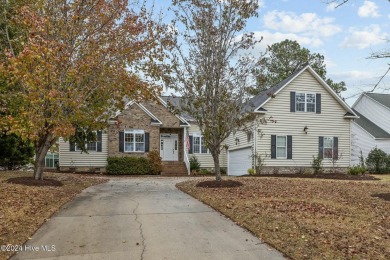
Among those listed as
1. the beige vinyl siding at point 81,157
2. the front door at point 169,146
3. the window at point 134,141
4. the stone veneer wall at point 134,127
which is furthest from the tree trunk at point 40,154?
the front door at point 169,146

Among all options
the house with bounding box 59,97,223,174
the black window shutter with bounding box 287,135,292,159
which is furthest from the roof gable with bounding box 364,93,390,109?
the house with bounding box 59,97,223,174

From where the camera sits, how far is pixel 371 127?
3069cm

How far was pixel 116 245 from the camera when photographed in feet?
19.6

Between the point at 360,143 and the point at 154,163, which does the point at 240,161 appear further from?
the point at 360,143

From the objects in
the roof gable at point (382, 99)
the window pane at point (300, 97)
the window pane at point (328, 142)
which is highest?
the roof gable at point (382, 99)

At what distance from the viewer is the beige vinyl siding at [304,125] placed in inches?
915

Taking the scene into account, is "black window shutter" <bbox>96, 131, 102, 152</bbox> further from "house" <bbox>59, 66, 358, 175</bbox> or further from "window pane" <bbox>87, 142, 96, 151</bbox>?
"window pane" <bbox>87, 142, 96, 151</bbox>

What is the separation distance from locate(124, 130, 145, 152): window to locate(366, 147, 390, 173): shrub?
651 inches

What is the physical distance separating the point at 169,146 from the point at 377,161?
15.2 metres

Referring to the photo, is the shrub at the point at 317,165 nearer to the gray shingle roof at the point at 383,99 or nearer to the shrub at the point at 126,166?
the shrub at the point at 126,166

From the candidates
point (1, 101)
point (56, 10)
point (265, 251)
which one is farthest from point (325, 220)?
point (1, 101)

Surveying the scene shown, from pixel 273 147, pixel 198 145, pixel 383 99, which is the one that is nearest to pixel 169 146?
pixel 198 145

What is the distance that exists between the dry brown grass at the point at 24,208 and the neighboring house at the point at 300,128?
14032 mm

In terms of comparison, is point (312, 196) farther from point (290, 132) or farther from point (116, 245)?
point (290, 132)
